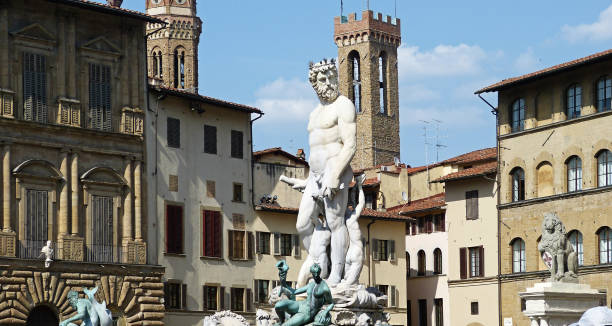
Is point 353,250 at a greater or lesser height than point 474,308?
greater

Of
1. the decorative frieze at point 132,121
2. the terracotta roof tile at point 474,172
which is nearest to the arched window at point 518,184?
the terracotta roof tile at point 474,172

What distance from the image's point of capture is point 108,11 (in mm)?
61969

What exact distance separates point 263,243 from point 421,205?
13.9 m

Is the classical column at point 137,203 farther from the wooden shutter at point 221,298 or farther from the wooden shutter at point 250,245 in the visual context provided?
the wooden shutter at point 250,245

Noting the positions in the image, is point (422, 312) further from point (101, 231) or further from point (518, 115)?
point (101, 231)

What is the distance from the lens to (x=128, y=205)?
6150cm

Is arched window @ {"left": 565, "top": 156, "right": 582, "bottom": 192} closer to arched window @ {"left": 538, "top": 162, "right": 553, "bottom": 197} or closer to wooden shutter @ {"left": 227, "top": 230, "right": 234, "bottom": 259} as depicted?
arched window @ {"left": 538, "top": 162, "right": 553, "bottom": 197}

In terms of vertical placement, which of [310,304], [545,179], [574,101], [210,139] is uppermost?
[574,101]

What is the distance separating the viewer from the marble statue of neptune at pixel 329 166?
23828mm

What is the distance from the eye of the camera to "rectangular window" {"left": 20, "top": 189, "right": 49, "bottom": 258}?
57219 mm

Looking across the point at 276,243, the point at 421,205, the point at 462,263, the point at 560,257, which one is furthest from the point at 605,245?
the point at 560,257

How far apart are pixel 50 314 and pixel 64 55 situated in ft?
36.6

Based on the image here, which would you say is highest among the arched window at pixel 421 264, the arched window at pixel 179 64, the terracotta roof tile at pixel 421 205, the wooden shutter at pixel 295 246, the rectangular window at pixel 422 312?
the arched window at pixel 179 64

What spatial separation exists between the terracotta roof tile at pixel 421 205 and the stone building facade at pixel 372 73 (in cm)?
5681
